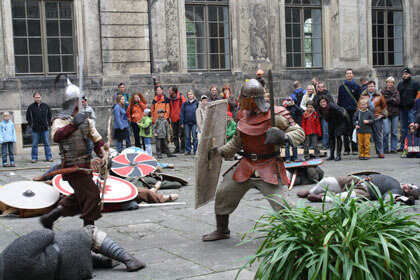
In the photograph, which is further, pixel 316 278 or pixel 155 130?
pixel 155 130

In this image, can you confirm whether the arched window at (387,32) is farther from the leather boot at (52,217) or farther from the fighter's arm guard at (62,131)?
the leather boot at (52,217)

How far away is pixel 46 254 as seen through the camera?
4719 millimetres

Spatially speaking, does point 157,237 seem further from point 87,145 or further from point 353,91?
point 353,91

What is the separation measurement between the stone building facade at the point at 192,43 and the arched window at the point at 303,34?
0.10 ft

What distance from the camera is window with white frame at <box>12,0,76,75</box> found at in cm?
1584

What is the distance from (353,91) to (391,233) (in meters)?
10.9

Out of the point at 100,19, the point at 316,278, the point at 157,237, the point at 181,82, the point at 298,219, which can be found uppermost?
the point at 100,19

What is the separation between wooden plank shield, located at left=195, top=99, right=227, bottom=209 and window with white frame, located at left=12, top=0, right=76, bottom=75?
10.6 m

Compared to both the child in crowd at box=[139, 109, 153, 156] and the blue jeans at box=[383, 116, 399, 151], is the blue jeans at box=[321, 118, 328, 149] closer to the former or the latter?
the blue jeans at box=[383, 116, 399, 151]

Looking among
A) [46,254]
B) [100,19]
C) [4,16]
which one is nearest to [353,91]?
[100,19]

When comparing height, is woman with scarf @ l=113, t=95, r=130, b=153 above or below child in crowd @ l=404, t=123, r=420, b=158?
above

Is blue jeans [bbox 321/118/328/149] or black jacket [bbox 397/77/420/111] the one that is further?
blue jeans [bbox 321/118/328/149]

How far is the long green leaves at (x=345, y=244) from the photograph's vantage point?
3.42 meters

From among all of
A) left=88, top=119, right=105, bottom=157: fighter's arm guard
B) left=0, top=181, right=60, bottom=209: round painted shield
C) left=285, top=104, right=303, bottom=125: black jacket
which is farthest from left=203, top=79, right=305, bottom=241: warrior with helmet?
left=285, top=104, right=303, bottom=125: black jacket
